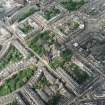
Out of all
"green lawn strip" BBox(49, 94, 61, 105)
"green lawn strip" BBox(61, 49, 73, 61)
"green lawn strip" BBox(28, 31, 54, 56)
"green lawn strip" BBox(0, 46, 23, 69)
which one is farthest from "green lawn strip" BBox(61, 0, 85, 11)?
"green lawn strip" BBox(49, 94, 61, 105)

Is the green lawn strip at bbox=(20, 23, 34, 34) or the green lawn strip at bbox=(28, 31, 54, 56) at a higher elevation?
the green lawn strip at bbox=(20, 23, 34, 34)

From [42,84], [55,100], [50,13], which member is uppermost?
[50,13]

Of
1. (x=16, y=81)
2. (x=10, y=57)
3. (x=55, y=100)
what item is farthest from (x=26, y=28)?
(x=55, y=100)

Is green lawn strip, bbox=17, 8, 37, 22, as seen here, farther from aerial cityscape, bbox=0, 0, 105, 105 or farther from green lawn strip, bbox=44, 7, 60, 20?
green lawn strip, bbox=44, 7, 60, 20

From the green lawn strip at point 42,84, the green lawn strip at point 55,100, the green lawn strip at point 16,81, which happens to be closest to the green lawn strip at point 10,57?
the green lawn strip at point 16,81

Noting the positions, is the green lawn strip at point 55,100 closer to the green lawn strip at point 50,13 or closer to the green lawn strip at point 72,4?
the green lawn strip at point 50,13

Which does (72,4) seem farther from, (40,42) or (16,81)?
(16,81)
